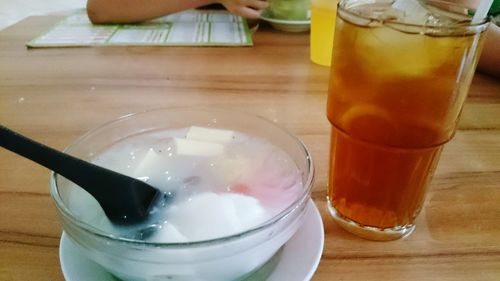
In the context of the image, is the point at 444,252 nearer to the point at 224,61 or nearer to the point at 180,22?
the point at 224,61

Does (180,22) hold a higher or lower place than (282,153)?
lower

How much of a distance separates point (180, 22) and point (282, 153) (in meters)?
1.15

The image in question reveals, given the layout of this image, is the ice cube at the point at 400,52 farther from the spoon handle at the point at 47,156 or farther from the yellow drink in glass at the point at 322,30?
the yellow drink in glass at the point at 322,30

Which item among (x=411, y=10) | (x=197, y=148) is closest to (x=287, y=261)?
(x=197, y=148)

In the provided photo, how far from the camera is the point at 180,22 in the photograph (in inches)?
65.1

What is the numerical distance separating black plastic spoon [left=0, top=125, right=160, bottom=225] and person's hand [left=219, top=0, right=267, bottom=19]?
122 centimetres

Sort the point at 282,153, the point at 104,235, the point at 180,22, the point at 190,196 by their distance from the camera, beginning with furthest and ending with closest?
1. the point at 180,22
2. the point at 282,153
3. the point at 190,196
4. the point at 104,235

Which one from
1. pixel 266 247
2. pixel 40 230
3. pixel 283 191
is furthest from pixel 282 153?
pixel 40 230

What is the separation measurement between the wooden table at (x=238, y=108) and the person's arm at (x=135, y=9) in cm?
12

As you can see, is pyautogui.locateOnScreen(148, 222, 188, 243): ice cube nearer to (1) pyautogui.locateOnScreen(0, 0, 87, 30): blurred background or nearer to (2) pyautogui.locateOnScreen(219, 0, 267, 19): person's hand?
(2) pyautogui.locateOnScreen(219, 0, 267, 19): person's hand

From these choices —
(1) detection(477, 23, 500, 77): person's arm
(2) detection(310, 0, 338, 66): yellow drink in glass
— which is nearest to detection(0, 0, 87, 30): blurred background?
(2) detection(310, 0, 338, 66): yellow drink in glass

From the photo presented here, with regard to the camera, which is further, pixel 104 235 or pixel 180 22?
pixel 180 22

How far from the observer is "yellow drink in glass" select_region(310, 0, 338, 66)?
1227 mm

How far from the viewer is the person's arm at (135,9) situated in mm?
1567
